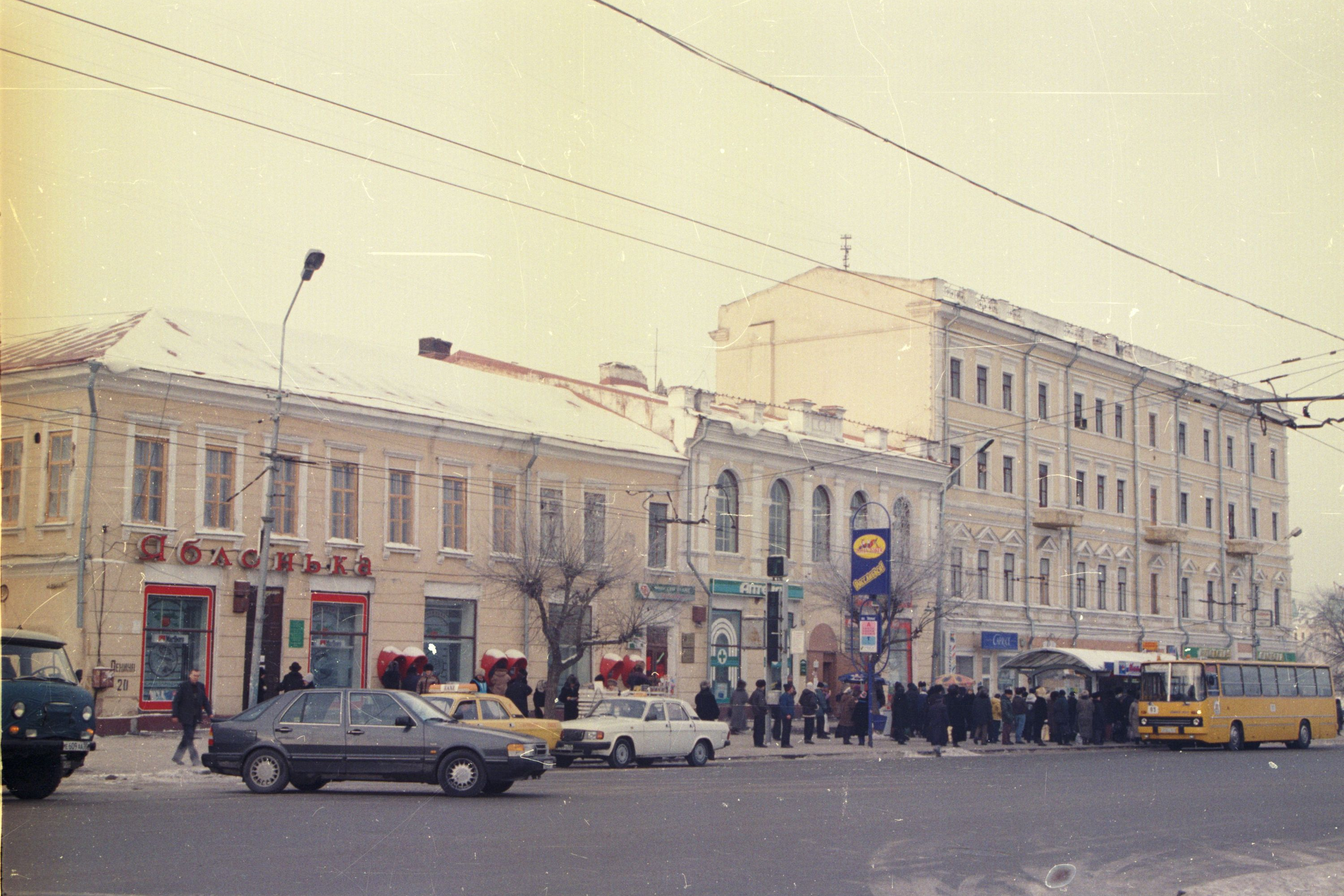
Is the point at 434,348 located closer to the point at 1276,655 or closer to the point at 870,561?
the point at 870,561

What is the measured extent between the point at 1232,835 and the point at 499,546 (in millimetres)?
23132

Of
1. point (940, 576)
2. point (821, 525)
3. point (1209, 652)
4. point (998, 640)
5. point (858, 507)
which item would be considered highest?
point (858, 507)

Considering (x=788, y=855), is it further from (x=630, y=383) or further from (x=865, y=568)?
(x=630, y=383)

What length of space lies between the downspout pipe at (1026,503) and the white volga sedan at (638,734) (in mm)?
29370

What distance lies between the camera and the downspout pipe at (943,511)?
48062 millimetres

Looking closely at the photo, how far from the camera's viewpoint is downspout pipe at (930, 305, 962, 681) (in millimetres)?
48062

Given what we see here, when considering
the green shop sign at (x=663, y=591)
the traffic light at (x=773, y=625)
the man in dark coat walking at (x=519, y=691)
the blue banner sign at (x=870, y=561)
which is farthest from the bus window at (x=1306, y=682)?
the man in dark coat walking at (x=519, y=691)

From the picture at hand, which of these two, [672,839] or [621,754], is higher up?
[672,839]

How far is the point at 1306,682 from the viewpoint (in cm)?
4506

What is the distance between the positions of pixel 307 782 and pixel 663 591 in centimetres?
2264

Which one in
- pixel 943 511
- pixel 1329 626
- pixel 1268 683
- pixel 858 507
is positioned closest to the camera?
pixel 1268 683

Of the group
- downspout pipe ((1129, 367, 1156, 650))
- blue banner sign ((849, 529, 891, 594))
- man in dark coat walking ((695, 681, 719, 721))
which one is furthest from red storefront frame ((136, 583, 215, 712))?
downspout pipe ((1129, 367, 1156, 650))

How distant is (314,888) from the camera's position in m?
10.6

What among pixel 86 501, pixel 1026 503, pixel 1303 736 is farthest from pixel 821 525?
pixel 86 501
